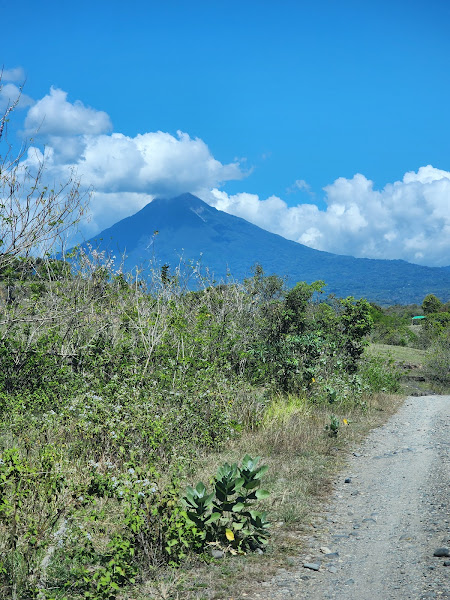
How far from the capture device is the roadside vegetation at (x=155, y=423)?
4.19 m

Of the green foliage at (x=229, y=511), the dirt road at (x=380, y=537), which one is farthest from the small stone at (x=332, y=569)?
the green foliage at (x=229, y=511)

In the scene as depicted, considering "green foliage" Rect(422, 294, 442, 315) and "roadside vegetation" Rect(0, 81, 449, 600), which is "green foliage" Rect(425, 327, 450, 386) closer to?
"roadside vegetation" Rect(0, 81, 449, 600)

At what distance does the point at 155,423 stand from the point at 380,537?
2.65m

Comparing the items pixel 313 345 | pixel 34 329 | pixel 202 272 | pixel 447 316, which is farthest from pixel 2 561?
pixel 447 316

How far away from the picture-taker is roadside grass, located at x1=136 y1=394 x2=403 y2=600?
405cm

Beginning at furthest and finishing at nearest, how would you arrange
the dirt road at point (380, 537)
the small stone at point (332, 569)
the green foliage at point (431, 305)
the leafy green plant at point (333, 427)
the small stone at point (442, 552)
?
the green foliage at point (431, 305) → the leafy green plant at point (333, 427) → the small stone at point (442, 552) → the small stone at point (332, 569) → the dirt road at point (380, 537)

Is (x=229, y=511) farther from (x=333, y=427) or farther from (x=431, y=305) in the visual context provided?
(x=431, y=305)

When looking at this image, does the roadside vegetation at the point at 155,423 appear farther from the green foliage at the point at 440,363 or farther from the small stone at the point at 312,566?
the green foliage at the point at 440,363

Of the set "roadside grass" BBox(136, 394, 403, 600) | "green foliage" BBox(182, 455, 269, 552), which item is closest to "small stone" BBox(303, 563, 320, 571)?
"roadside grass" BBox(136, 394, 403, 600)

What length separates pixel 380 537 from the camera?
200 inches

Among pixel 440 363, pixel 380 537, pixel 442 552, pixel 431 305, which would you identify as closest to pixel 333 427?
pixel 380 537

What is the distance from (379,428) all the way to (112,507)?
7.69 m

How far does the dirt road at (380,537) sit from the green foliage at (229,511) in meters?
0.46

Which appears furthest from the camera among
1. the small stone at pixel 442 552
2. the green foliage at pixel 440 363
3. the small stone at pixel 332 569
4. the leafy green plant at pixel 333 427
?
the green foliage at pixel 440 363
